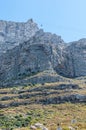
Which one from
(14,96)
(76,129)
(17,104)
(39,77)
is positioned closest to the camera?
(76,129)

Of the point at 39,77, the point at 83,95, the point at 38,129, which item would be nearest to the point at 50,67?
the point at 39,77

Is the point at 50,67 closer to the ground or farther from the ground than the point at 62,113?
farther from the ground

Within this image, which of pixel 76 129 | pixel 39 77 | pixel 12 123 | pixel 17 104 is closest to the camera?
pixel 76 129

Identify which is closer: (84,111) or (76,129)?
(76,129)

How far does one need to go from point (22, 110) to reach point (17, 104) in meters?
10.1

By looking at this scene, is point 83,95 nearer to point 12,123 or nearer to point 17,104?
point 17,104

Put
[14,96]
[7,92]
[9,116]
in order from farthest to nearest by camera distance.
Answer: [7,92] → [14,96] → [9,116]

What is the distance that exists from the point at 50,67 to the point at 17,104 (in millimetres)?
52248

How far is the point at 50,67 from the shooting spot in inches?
7677

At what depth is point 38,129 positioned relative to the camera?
64375mm

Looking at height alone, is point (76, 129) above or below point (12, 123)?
above

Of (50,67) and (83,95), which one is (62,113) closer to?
(83,95)

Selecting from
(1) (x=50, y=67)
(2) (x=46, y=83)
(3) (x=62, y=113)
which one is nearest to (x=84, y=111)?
(3) (x=62, y=113)

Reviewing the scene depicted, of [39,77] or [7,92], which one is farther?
[39,77]
